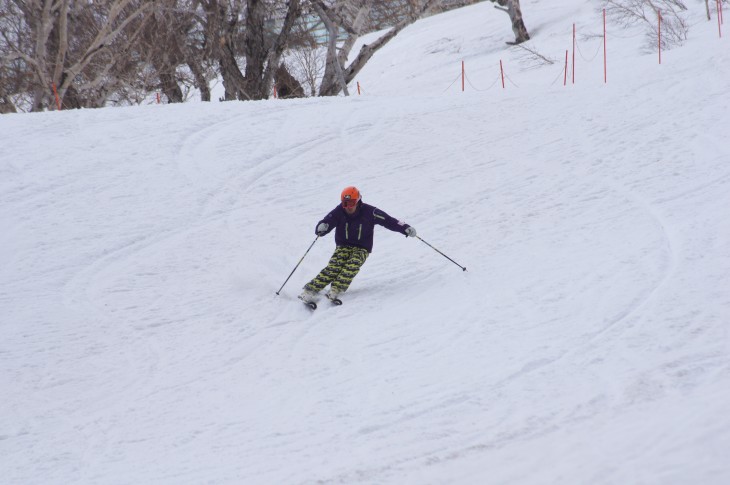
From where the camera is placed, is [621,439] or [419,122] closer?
[621,439]

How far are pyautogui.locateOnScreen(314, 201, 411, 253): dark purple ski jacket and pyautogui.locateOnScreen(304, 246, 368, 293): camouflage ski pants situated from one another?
0.35 feet

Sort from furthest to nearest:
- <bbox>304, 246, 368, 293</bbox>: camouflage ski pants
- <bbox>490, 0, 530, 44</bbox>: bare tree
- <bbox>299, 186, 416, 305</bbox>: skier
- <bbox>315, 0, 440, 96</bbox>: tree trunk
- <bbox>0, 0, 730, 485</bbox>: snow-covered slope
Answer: <bbox>490, 0, 530, 44</bbox>: bare tree
<bbox>315, 0, 440, 96</bbox>: tree trunk
<bbox>299, 186, 416, 305</bbox>: skier
<bbox>304, 246, 368, 293</bbox>: camouflage ski pants
<bbox>0, 0, 730, 485</bbox>: snow-covered slope

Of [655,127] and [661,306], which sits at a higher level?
[655,127]

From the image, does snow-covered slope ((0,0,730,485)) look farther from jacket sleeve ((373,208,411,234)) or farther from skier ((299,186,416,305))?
jacket sleeve ((373,208,411,234))

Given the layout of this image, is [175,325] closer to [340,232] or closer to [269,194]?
[340,232]

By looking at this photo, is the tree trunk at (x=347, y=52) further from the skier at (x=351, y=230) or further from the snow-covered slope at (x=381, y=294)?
the skier at (x=351, y=230)

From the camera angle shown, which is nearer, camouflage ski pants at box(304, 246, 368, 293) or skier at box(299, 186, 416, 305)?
camouflage ski pants at box(304, 246, 368, 293)

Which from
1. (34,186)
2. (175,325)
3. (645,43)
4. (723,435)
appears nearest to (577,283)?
(723,435)

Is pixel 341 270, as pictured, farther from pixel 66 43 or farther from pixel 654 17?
pixel 654 17

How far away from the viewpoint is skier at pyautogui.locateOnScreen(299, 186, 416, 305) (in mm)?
8438

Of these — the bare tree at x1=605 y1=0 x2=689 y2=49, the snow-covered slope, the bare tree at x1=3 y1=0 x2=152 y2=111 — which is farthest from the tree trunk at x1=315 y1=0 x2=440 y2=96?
the bare tree at x1=605 y1=0 x2=689 y2=49

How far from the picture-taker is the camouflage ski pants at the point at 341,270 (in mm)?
8328

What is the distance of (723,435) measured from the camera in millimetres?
4445

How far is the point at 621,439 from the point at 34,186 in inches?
397
